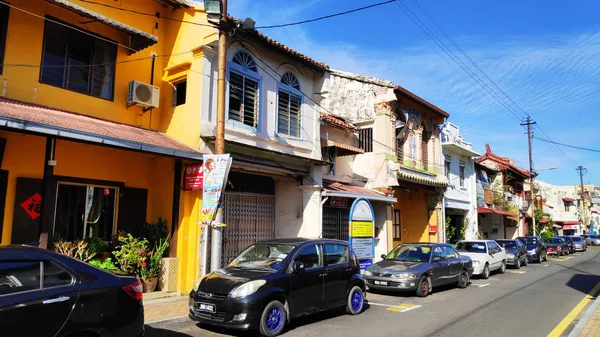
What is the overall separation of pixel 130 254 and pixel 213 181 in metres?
2.91

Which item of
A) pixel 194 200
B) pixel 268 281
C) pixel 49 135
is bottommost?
pixel 268 281

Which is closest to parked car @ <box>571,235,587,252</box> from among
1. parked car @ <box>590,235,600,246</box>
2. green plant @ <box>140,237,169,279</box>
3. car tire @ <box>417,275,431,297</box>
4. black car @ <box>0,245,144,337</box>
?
parked car @ <box>590,235,600,246</box>

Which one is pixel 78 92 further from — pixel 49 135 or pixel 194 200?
pixel 194 200

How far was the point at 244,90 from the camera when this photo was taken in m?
12.7

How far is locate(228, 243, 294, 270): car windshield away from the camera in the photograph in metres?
8.08

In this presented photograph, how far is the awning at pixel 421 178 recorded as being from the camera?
20047 mm

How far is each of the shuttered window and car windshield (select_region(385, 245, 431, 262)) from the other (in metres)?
6.10

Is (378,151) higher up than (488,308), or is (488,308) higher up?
(378,151)

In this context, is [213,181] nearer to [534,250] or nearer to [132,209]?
[132,209]

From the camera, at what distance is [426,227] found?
2356cm

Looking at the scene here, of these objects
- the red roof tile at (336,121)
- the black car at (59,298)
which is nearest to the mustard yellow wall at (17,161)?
the black car at (59,298)

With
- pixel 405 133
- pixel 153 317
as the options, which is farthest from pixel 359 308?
pixel 405 133

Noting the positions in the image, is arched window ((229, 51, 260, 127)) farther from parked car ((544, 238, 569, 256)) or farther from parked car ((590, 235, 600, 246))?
Result: parked car ((590, 235, 600, 246))

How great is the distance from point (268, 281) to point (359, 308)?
3049mm
